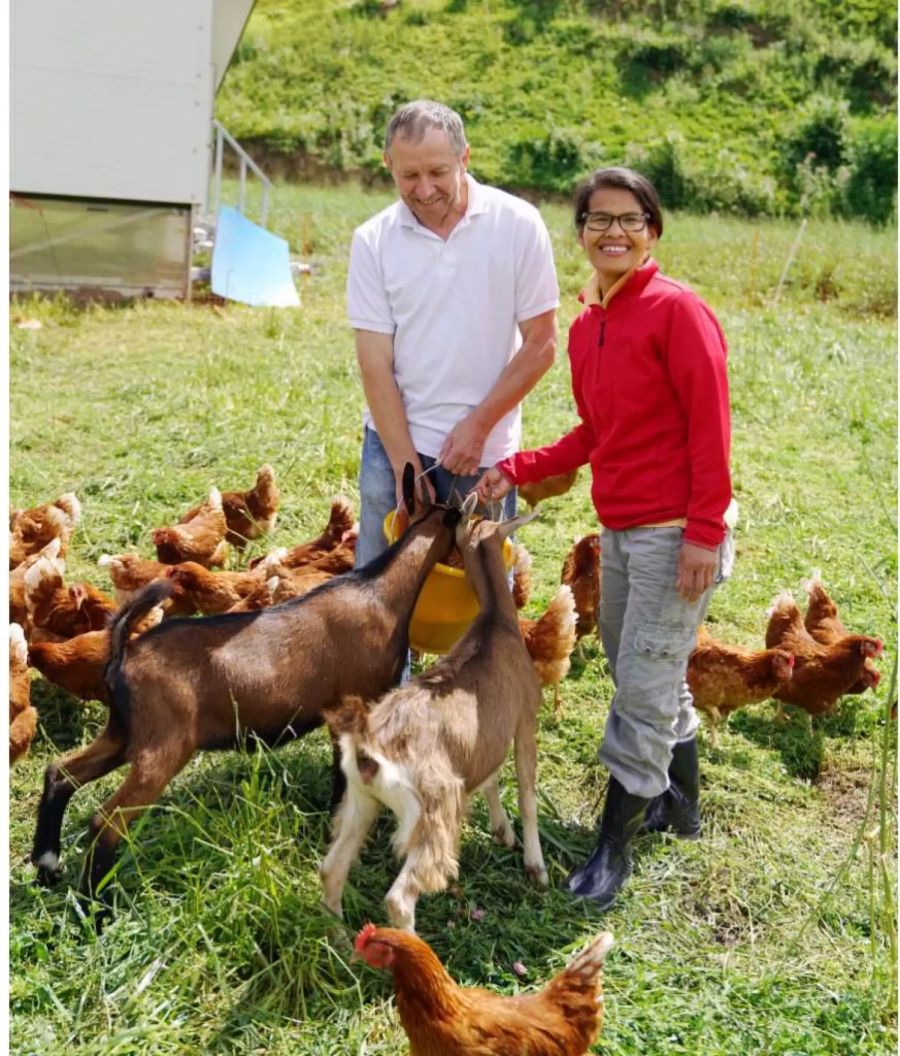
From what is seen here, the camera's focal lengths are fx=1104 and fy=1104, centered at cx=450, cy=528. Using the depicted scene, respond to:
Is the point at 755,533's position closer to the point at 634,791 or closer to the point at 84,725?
the point at 634,791

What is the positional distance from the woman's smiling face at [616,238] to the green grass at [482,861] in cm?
161

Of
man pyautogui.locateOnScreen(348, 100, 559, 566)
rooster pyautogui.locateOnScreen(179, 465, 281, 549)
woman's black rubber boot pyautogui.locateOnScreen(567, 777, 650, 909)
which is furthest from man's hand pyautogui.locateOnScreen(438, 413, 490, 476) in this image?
rooster pyautogui.locateOnScreen(179, 465, 281, 549)

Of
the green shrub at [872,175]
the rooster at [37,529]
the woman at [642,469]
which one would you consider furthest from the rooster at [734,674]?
the green shrub at [872,175]

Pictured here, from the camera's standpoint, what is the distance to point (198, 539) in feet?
19.3

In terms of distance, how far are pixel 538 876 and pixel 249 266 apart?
11.9 m

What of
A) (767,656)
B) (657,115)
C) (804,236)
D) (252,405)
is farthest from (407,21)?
(767,656)

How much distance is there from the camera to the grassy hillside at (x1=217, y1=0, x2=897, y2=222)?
30203mm

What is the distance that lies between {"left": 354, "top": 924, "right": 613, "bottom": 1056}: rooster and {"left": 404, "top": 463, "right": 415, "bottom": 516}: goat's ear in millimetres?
1624

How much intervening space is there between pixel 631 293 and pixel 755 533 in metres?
4.05

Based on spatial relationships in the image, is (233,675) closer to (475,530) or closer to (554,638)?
(475,530)

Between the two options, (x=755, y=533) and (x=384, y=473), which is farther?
(x=755, y=533)

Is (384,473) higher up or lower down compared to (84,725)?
higher up

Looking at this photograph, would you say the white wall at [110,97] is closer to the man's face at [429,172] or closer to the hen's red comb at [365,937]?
the man's face at [429,172]

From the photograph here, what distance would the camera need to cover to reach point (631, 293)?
3.51 m
